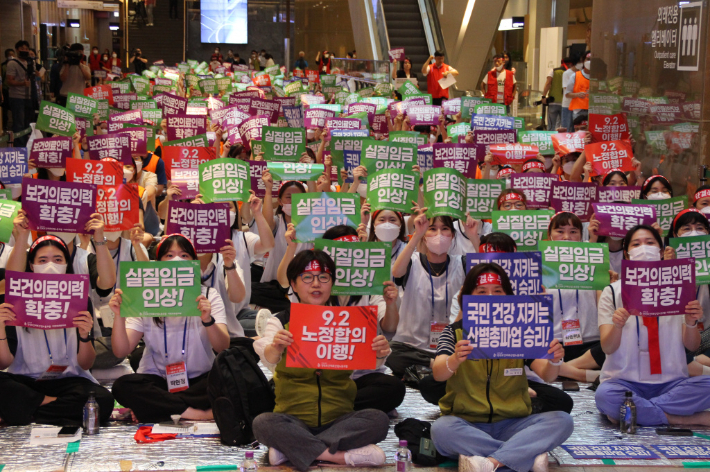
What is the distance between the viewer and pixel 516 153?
9.39 meters

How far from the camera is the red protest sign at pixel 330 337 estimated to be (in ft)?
15.3

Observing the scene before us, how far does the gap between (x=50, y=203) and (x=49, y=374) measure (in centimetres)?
134

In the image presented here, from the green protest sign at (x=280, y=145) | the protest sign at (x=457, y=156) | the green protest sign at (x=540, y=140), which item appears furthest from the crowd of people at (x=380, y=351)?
the green protest sign at (x=540, y=140)

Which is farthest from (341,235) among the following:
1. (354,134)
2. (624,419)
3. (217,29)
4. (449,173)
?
(217,29)

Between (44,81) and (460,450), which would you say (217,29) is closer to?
(44,81)

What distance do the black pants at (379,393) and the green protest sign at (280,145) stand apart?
4.39 m

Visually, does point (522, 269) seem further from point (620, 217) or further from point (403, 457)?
point (403, 457)

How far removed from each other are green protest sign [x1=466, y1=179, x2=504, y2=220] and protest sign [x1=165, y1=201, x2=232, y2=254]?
6.95ft

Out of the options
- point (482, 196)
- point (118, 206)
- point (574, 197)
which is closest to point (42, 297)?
point (118, 206)

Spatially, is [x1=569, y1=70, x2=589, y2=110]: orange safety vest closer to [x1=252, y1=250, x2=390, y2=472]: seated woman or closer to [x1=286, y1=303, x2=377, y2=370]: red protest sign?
[x1=252, y1=250, x2=390, y2=472]: seated woman

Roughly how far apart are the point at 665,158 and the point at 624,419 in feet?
17.3

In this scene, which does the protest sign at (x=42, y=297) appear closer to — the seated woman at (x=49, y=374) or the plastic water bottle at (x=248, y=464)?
the seated woman at (x=49, y=374)

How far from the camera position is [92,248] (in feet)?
22.2

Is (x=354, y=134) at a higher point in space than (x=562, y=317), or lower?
higher
